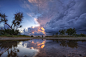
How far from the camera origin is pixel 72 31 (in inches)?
2477

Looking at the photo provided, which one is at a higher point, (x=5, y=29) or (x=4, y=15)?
(x=4, y=15)

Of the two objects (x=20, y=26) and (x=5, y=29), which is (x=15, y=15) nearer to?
(x=20, y=26)

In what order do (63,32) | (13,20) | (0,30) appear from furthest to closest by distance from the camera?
1. (63,32)
2. (0,30)
3. (13,20)

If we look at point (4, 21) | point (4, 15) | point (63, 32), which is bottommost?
point (63, 32)

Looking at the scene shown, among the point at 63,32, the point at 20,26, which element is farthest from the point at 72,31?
the point at 20,26

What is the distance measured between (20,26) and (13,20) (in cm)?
695

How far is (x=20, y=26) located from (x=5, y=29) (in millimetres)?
26771

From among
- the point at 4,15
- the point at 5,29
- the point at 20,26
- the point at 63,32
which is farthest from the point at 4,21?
the point at 63,32

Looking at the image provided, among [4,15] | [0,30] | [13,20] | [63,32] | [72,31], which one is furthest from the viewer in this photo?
[63,32]

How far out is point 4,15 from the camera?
3706cm

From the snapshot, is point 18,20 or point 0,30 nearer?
point 18,20

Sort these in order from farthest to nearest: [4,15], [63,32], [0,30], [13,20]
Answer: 1. [63,32]
2. [0,30]
3. [13,20]
4. [4,15]

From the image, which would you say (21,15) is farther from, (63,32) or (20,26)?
(63,32)

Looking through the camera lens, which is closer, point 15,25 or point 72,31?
point 15,25
